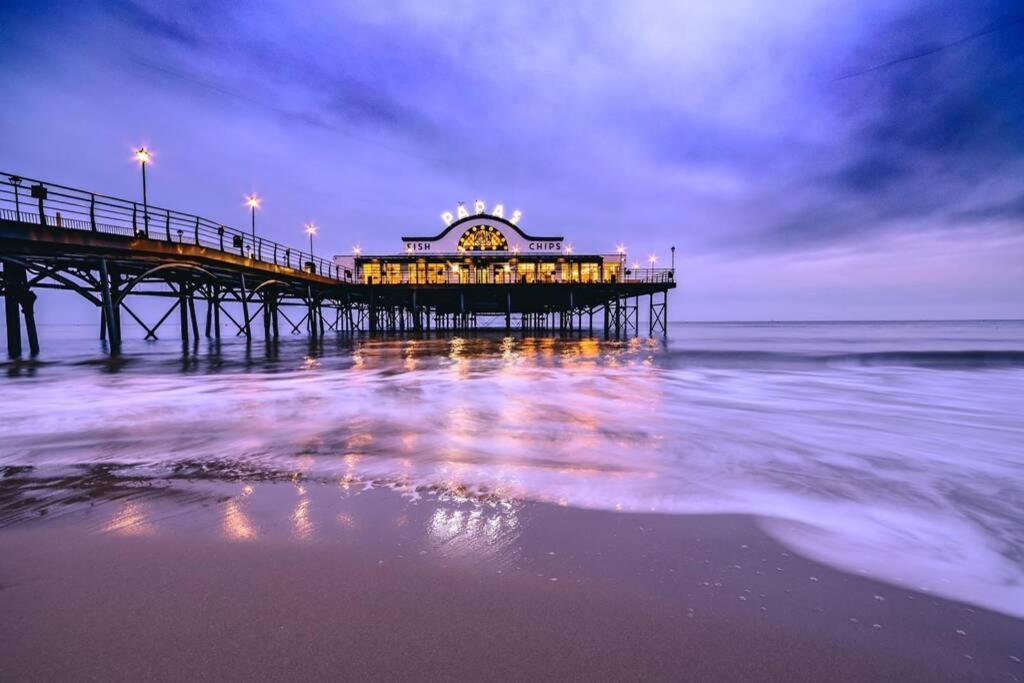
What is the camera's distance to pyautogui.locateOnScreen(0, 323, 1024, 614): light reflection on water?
314 centimetres

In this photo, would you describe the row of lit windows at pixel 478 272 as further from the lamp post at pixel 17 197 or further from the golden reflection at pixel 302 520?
the golden reflection at pixel 302 520

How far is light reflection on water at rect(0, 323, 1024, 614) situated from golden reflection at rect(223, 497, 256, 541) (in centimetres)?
2

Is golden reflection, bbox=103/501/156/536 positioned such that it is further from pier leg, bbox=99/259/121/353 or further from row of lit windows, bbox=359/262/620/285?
row of lit windows, bbox=359/262/620/285

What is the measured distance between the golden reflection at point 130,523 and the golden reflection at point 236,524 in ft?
1.45

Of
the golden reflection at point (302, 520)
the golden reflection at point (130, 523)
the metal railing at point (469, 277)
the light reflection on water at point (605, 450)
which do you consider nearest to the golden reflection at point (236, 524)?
the light reflection on water at point (605, 450)

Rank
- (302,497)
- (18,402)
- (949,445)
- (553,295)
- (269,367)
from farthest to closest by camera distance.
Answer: (553,295) < (269,367) < (18,402) < (949,445) < (302,497)

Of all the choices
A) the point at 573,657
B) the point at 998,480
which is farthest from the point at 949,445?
the point at 573,657

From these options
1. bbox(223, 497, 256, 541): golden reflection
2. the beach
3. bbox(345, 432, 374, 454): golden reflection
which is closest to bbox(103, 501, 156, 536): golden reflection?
the beach

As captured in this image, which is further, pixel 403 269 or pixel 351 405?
pixel 403 269

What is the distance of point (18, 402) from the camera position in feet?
26.5

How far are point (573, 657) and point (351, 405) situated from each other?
7.22 m

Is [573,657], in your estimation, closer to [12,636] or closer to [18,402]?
[12,636]

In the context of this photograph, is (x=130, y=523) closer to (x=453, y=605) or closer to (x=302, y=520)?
(x=302, y=520)

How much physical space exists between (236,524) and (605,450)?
3.77 m
